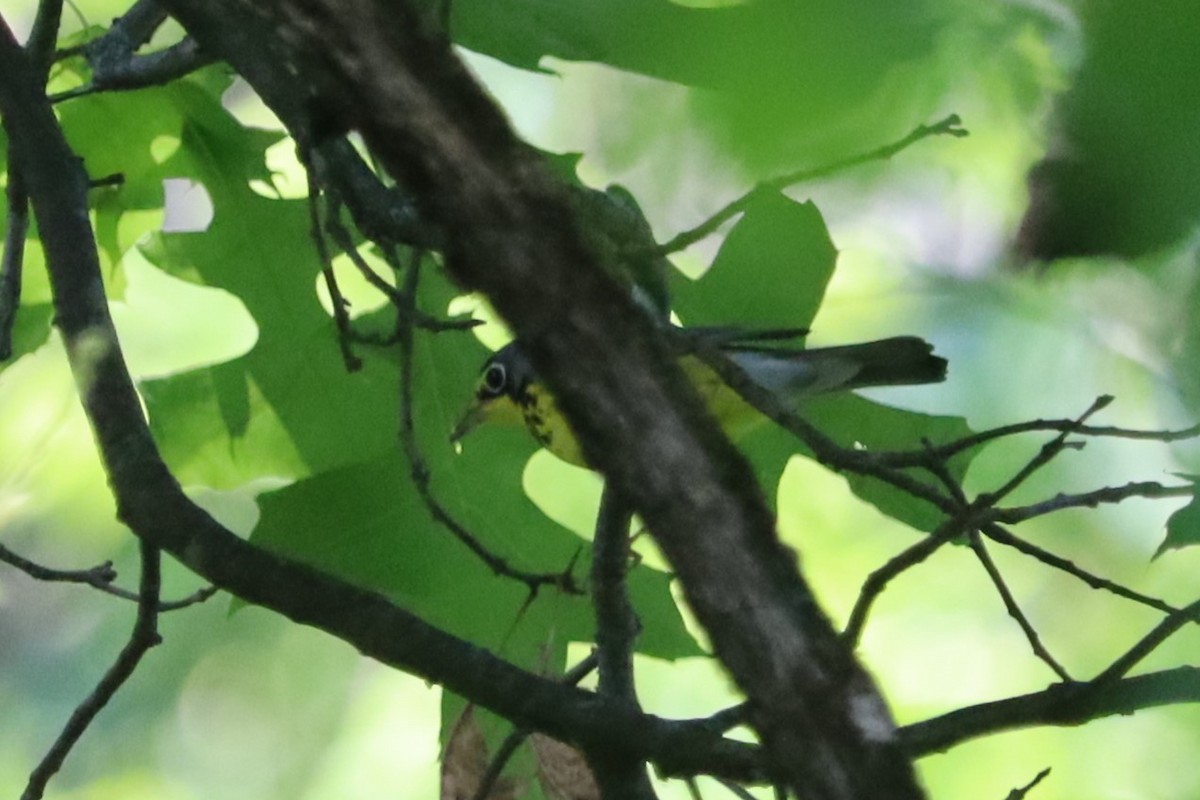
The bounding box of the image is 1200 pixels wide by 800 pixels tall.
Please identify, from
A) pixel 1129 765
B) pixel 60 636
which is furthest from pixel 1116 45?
pixel 60 636

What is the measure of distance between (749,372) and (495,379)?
216 mm

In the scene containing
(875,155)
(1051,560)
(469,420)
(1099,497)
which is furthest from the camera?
(469,420)

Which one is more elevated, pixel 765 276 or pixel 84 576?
pixel 765 276

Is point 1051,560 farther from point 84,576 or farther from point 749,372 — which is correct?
point 84,576

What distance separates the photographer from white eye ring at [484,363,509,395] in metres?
1.14

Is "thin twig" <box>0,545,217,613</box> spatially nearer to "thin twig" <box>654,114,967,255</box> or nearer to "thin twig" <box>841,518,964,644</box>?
"thin twig" <box>841,518,964,644</box>

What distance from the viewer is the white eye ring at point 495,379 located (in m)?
1.14

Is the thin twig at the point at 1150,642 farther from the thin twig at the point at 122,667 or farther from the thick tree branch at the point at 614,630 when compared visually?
the thin twig at the point at 122,667

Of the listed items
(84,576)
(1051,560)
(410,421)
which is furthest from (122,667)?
(1051,560)

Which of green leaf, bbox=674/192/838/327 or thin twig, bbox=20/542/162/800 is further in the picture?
thin twig, bbox=20/542/162/800

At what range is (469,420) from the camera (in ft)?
3.84

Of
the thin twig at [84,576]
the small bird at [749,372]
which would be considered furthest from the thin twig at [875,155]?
the thin twig at [84,576]

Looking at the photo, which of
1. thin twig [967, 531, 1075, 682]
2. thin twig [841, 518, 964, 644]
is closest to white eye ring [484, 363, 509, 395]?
thin twig [967, 531, 1075, 682]

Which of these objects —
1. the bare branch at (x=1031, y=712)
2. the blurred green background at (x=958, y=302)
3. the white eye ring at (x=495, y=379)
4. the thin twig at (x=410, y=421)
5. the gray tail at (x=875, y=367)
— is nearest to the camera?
the blurred green background at (x=958, y=302)
